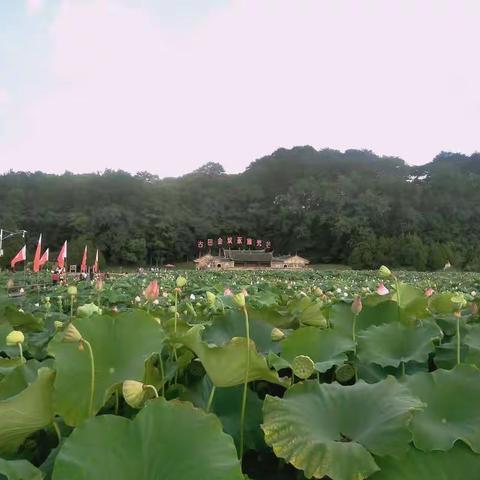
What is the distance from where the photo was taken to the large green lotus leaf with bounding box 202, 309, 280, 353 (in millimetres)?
1153

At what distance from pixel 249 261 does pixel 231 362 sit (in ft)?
173

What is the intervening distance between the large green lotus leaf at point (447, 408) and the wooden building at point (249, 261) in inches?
1989

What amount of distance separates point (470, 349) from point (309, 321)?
0.50 metres

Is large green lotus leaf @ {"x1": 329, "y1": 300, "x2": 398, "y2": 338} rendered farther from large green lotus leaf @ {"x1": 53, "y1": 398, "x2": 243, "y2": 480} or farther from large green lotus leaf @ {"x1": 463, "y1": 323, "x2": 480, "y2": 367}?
large green lotus leaf @ {"x1": 53, "y1": 398, "x2": 243, "y2": 480}

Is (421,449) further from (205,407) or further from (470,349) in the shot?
(470,349)

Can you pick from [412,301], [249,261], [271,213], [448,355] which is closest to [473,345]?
[448,355]

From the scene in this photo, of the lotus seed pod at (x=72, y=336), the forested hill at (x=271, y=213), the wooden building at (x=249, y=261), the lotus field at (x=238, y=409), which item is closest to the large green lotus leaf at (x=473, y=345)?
the lotus field at (x=238, y=409)

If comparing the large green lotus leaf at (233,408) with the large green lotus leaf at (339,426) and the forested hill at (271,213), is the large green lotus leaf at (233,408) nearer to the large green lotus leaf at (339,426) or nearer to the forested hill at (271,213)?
the large green lotus leaf at (339,426)

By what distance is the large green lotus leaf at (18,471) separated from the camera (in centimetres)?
56

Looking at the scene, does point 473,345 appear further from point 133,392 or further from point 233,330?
point 133,392

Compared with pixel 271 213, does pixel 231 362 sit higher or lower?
higher

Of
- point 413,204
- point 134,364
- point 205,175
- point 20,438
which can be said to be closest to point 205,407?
point 134,364

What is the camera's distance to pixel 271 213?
63156mm

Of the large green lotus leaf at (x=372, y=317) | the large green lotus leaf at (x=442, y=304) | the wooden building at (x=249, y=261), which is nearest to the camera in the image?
the large green lotus leaf at (x=372, y=317)
